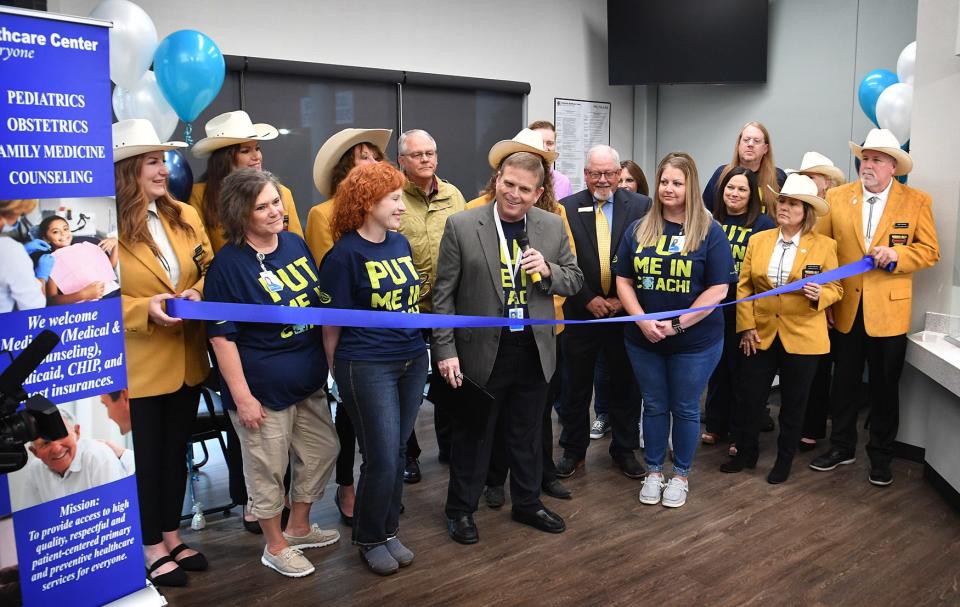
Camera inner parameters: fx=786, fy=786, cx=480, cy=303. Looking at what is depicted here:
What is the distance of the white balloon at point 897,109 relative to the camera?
4691 mm

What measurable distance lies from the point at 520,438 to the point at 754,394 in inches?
55.4

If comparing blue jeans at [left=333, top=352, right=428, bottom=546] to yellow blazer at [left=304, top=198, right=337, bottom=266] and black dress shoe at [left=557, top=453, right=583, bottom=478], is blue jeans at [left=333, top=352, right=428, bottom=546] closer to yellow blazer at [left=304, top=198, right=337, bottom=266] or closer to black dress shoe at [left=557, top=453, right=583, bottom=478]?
yellow blazer at [left=304, top=198, right=337, bottom=266]

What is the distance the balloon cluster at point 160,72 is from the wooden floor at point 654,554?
179 cm

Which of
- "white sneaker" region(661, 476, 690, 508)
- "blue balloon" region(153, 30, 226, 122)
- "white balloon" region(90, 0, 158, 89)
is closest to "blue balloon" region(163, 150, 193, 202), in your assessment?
"blue balloon" region(153, 30, 226, 122)

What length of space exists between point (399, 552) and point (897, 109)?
3.89 m

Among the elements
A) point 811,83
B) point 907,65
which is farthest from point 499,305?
point 811,83

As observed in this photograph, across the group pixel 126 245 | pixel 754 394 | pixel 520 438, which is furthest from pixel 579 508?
pixel 126 245

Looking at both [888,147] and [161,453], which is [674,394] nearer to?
[888,147]

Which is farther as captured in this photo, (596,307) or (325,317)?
(596,307)

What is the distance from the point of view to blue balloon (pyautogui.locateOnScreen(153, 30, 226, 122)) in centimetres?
388

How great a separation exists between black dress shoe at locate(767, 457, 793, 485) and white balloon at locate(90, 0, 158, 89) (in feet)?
12.4

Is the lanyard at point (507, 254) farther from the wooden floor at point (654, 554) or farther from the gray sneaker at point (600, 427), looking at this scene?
the gray sneaker at point (600, 427)

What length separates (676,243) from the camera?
348 cm

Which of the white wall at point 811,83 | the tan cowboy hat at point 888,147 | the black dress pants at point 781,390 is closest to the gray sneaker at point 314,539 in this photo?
the black dress pants at point 781,390
